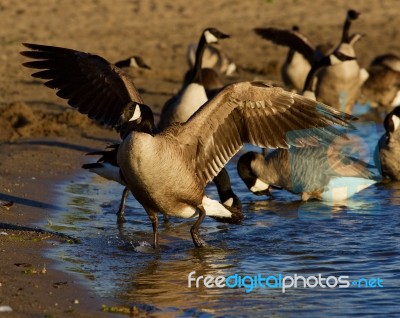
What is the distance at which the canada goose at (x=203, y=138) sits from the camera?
683 centimetres

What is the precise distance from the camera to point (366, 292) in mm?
6109

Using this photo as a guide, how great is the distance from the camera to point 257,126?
7492 millimetres

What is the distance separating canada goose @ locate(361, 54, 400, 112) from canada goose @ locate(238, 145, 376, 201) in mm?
6412

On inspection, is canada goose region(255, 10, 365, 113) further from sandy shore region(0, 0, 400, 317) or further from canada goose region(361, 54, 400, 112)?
sandy shore region(0, 0, 400, 317)

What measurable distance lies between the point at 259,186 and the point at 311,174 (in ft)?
1.83

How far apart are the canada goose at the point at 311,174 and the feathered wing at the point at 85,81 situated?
209 centimetres

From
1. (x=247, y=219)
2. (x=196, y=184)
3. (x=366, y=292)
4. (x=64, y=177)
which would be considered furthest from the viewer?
(x=64, y=177)

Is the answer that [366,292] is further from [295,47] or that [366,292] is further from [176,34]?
[176,34]

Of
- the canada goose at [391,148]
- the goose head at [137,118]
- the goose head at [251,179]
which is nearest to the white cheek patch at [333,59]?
the canada goose at [391,148]

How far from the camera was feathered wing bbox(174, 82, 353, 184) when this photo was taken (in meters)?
7.32

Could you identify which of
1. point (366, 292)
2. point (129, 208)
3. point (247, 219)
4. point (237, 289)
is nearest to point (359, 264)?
point (366, 292)

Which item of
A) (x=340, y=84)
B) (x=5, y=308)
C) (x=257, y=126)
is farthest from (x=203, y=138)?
(x=340, y=84)

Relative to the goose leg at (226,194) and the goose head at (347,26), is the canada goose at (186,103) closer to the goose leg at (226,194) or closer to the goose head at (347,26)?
the goose leg at (226,194)

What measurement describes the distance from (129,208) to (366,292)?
3.47m
